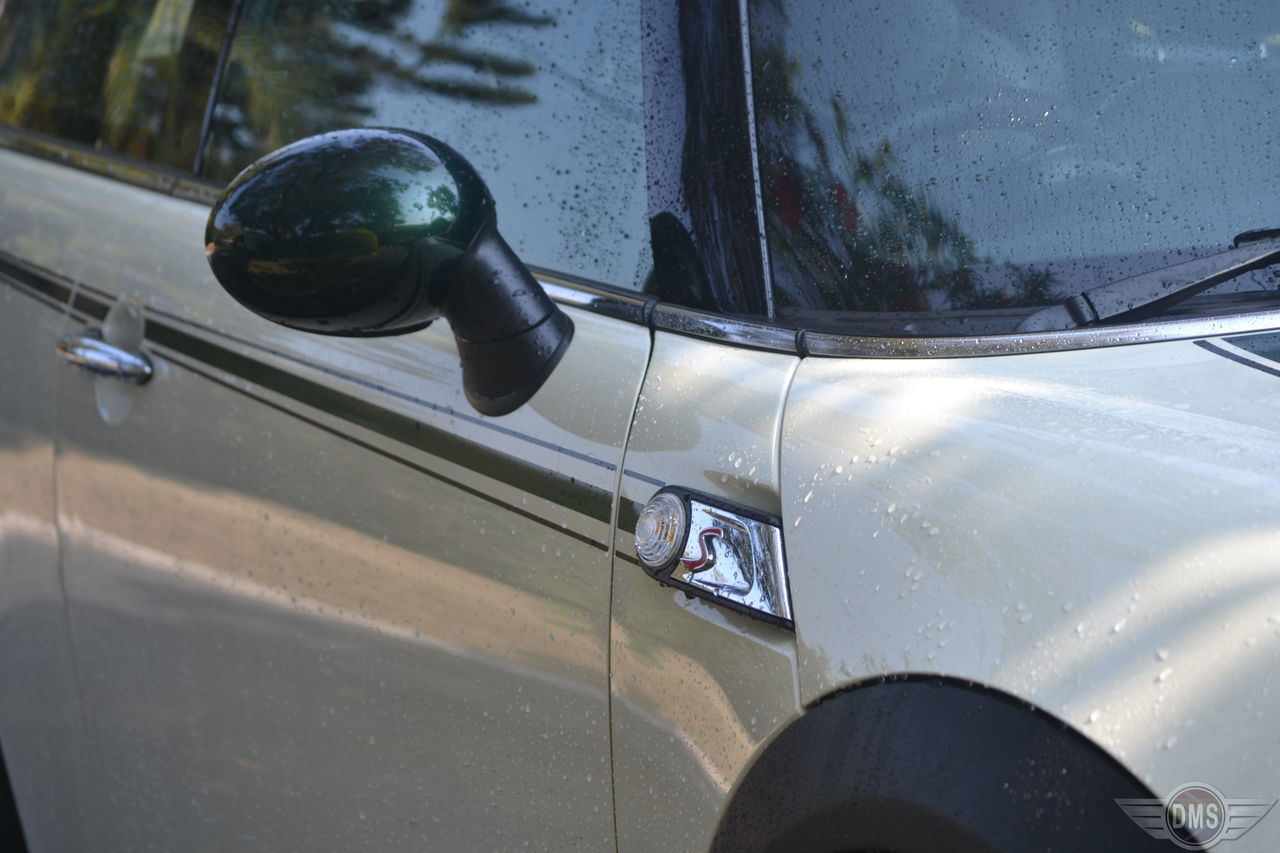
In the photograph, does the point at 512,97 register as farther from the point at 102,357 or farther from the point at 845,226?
the point at 102,357

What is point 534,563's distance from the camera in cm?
130

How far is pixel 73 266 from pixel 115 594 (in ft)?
1.69

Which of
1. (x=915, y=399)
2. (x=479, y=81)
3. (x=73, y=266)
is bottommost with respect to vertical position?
(x=73, y=266)

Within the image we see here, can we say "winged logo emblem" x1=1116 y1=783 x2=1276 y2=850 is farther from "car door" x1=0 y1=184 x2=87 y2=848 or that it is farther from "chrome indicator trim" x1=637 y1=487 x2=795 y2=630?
"car door" x1=0 y1=184 x2=87 y2=848

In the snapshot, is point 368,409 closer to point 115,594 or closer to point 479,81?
point 479,81

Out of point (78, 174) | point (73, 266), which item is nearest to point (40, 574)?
point (73, 266)

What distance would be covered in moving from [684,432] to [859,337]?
21 centimetres

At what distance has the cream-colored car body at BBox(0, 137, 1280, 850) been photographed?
0.91m

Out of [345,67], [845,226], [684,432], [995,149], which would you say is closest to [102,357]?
[345,67]

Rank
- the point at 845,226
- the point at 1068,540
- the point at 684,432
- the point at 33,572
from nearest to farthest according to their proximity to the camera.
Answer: the point at 1068,540 < the point at 684,432 < the point at 845,226 < the point at 33,572

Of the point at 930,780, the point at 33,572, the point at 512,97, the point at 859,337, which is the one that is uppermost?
the point at 512,97

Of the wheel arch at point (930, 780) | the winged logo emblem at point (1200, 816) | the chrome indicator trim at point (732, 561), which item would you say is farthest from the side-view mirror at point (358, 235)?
the winged logo emblem at point (1200, 816)

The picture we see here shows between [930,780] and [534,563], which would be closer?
[930,780]

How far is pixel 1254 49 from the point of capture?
131 cm
